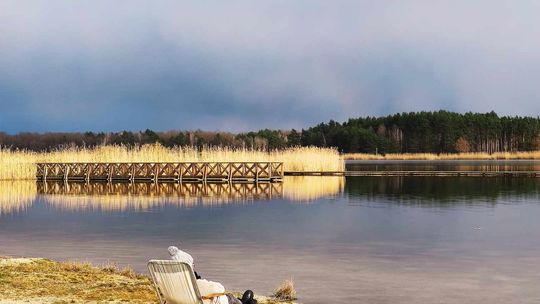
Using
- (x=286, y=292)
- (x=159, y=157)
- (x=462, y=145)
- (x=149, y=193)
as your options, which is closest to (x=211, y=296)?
(x=286, y=292)

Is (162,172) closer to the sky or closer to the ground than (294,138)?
closer to the ground

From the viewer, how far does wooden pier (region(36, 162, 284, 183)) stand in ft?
136

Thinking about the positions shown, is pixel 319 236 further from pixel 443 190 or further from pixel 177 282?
pixel 443 190

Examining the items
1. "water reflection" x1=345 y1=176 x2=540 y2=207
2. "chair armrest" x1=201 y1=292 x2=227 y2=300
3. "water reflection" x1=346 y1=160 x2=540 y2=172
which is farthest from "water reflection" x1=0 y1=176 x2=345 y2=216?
"chair armrest" x1=201 y1=292 x2=227 y2=300

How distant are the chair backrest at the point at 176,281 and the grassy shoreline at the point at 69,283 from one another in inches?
83.0

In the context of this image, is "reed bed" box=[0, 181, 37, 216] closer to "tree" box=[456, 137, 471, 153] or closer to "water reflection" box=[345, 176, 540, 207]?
"water reflection" box=[345, 176, 540, 207]

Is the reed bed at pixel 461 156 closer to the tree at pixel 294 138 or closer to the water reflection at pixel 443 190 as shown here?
the tree at pixel 294 138

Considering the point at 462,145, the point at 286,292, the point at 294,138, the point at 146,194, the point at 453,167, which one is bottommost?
the point at 286,292

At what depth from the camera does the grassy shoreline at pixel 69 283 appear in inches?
379

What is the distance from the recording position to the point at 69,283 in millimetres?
10680

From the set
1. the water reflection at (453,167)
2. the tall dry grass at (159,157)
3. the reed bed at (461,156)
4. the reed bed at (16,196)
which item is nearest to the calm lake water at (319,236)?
the reed bed at (16,196)

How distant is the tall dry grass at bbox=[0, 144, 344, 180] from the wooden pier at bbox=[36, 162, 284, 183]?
646 mm

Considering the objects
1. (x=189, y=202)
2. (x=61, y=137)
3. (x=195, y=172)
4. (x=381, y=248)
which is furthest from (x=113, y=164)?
(x=61, y=137)

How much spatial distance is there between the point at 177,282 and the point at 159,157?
3822 centimetres
